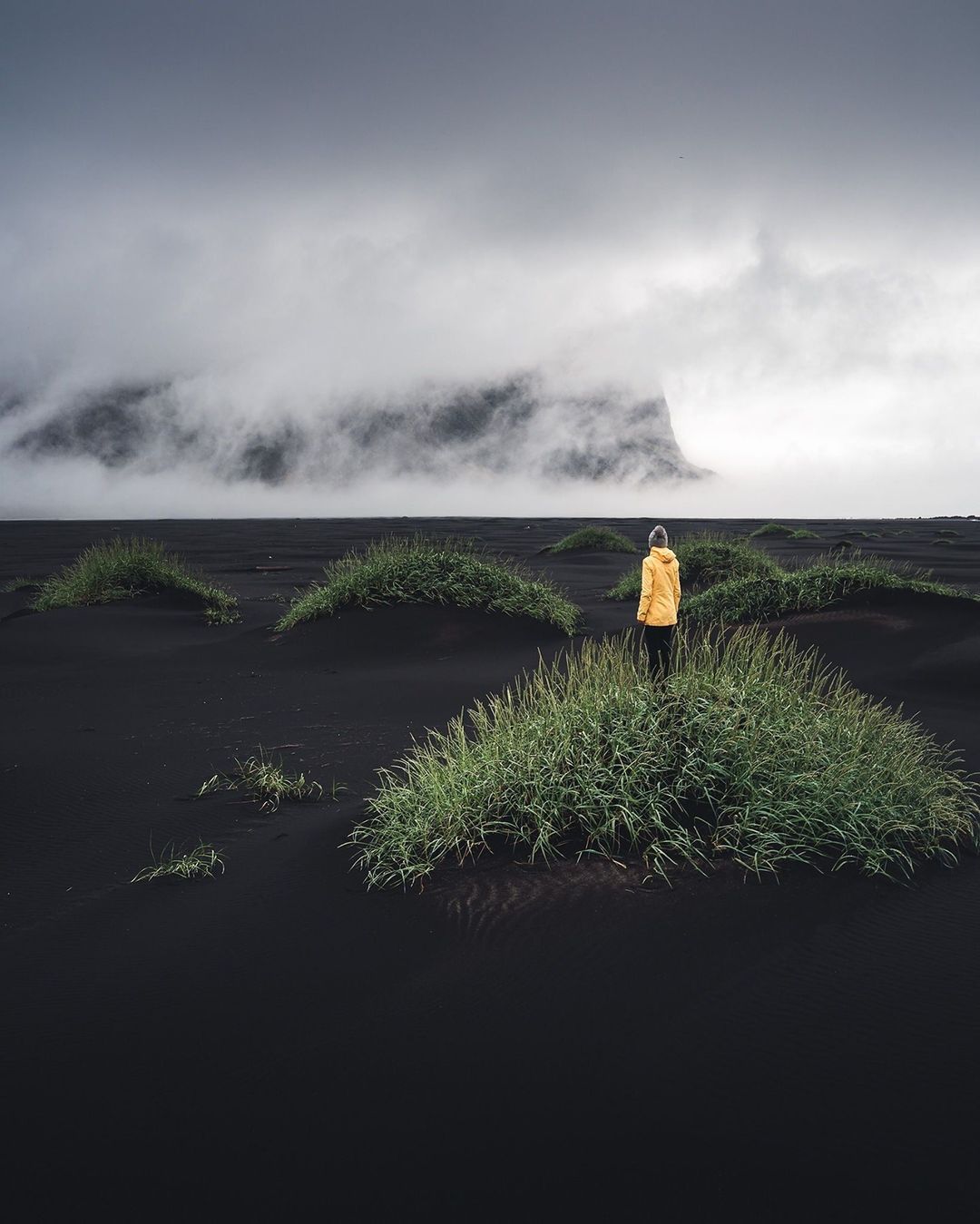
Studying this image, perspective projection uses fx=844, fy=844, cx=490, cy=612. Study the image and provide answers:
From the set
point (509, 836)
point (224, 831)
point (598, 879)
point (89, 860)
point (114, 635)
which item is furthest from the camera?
point (114, 635)

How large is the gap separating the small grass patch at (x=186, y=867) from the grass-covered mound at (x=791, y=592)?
32.5ft

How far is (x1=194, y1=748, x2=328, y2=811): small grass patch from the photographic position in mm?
6840

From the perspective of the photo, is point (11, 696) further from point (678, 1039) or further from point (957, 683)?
point (957, 683)

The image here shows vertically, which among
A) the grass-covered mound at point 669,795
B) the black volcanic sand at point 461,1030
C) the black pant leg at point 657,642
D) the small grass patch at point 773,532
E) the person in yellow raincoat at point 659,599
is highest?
the small grass patch at point 773,532

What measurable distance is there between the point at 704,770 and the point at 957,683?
7266 mm

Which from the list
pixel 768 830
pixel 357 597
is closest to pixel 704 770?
pixel 768 830

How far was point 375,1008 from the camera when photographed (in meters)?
3.91

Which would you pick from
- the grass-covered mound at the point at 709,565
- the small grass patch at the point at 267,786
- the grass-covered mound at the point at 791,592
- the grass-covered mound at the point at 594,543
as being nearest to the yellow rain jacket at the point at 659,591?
the small grass patch at the point at 267,786

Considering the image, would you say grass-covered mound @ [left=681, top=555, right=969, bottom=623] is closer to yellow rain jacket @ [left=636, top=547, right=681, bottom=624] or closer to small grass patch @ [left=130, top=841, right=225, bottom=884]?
yellow rain jacket @ [left=636, top=547, right=681, bottom=624]

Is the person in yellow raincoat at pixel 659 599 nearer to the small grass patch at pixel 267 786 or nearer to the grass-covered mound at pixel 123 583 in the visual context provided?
the small grass patch at pixel 267 786

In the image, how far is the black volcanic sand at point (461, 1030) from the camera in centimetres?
297

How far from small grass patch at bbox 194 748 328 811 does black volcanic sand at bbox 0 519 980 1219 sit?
0.62ft

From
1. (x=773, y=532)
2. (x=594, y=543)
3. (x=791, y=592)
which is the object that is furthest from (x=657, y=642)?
(x=773, y=532)

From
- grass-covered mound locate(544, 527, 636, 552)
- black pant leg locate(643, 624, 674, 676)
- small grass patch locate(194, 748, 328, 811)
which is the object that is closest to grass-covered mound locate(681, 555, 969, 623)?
black pant leg locate(643, 624, 674, 676)
